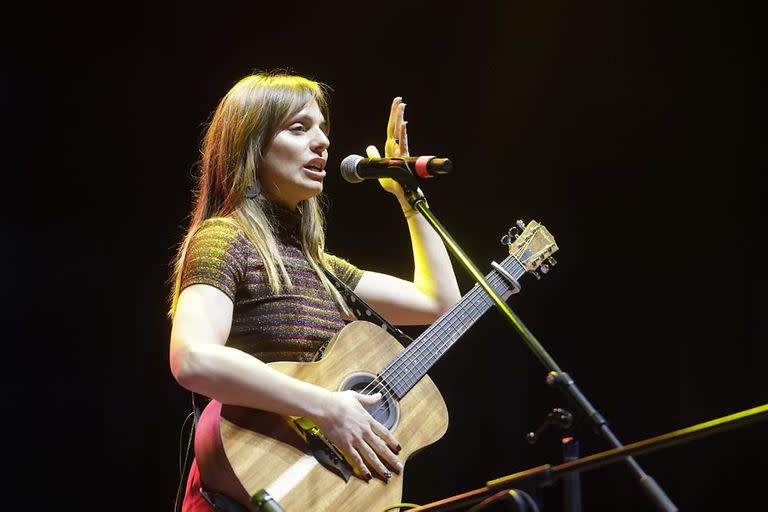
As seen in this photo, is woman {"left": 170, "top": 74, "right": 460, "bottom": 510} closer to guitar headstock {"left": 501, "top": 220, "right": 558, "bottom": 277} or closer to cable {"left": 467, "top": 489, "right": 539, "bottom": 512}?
guitar headstock {"left": 501, "top": 220, "right": 558, "bottom": 277}

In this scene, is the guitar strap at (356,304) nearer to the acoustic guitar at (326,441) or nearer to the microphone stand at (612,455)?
the acoustic guitar at (326,441)

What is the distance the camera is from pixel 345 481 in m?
2.05

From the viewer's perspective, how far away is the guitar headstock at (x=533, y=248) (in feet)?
8.70

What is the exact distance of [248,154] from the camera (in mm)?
2527

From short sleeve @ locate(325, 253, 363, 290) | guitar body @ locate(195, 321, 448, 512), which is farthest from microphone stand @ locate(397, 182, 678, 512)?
short sleeve @ locate(325, 253, 363, 290)

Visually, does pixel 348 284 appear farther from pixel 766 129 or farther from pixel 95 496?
pixel 766 129

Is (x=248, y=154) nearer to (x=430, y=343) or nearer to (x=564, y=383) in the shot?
(x=430, y=343)

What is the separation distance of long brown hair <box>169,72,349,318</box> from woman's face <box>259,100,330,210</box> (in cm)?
3

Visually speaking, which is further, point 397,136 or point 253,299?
point 397,136

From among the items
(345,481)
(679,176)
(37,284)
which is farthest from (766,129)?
(37,284)

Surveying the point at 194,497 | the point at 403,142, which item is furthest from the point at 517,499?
the point at 403,142

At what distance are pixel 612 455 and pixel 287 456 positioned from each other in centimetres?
97

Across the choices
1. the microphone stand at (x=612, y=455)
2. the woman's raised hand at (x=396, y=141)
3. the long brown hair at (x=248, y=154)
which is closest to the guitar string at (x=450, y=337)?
the long brown hair at (x=248, y=154)

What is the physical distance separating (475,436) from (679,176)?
5.50 feet
